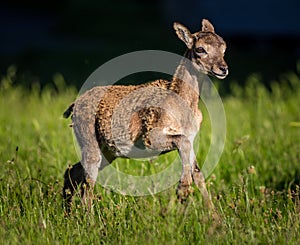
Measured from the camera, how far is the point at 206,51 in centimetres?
464

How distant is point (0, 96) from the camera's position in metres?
9.33

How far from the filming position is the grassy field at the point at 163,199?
4238mm

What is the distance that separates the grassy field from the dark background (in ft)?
16.3

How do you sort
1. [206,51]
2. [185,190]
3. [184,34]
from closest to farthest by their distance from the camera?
[185,190]
[206,51]
[184,34]

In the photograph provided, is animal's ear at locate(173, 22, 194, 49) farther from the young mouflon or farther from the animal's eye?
the animal's eye

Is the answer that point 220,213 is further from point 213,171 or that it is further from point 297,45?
point 297,45

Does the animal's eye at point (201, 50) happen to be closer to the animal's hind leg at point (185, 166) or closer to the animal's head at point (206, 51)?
the animal's head at point (206, 51)

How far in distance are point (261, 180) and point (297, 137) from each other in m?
1.35

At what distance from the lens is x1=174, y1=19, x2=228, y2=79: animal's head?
4.57 m

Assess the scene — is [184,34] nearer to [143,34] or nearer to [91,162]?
[91,162]

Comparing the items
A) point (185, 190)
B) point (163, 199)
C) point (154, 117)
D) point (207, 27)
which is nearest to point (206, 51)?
point (207, 27)

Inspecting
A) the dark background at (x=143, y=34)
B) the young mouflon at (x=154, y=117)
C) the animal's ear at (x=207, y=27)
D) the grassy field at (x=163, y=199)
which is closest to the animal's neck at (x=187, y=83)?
the young mouflon at (x=154, y=117)

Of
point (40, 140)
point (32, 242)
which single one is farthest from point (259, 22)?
point (32, 242)

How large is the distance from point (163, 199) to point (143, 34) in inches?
478
